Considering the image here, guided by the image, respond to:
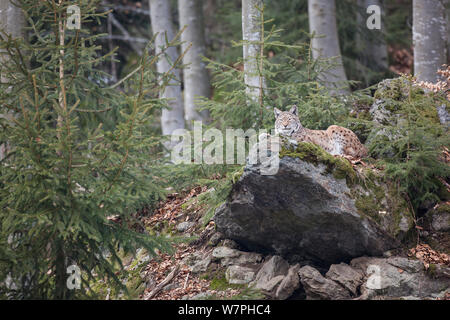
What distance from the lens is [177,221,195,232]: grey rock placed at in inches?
321

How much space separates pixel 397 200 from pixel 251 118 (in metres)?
2.88

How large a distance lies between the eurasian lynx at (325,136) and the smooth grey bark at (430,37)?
3.41 meters

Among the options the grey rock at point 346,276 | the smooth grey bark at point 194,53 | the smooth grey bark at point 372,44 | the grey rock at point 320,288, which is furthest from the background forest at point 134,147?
the smooth grey bark at point 372,44

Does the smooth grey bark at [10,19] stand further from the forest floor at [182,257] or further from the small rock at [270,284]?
the small rock at [270,284]

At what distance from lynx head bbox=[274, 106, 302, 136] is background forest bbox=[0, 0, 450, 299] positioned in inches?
17.9

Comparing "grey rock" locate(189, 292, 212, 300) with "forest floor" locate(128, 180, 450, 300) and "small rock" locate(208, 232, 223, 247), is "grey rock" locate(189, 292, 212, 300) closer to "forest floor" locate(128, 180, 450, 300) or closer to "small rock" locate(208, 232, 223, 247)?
"forest floor" locate(128, 180, 450, 300)

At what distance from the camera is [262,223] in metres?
6.69

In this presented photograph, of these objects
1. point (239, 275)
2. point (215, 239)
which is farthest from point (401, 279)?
point (215, 239)

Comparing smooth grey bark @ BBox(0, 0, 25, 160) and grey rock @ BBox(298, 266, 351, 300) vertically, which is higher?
smooth grey bark @ BBox(0, 0, 25, 160)

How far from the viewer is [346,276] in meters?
6.21

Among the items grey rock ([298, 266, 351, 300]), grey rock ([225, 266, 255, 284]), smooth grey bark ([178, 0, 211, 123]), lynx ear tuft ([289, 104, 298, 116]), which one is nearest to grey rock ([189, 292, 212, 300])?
grey rock ([225, 266, 255, 284])

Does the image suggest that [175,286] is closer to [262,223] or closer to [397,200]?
[262,223]

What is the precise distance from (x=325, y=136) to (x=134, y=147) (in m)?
3.50
